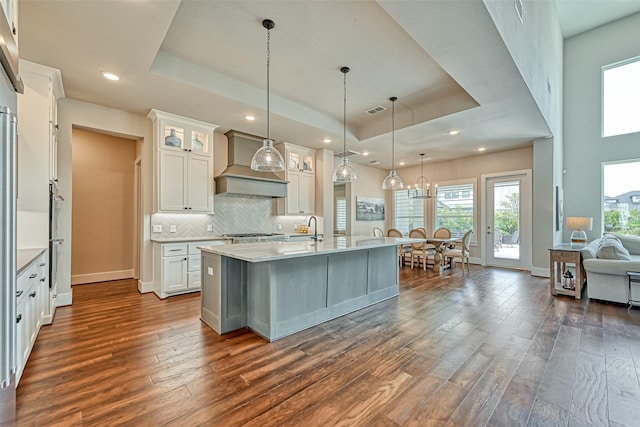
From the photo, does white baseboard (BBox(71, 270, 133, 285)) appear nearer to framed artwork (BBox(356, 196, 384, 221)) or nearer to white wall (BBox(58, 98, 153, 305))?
white wall (BBox(58, 98, 153, 305))

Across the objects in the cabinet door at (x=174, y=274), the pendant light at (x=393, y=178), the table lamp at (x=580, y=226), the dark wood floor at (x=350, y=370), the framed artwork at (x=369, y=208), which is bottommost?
the dark wood floor at (x=350, y=370)

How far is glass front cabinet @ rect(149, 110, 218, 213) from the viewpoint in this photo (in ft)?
14.4

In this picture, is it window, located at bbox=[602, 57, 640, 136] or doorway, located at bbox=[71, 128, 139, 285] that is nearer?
doorway, located at bbox=[71, 128, 139, 285]

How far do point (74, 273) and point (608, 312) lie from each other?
829cm

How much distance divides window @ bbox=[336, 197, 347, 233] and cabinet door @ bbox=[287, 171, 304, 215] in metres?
2.42

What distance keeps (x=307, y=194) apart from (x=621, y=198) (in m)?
6.62

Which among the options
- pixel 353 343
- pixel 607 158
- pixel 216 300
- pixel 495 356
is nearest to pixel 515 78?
pixel 495 356

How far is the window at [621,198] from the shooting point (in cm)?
576

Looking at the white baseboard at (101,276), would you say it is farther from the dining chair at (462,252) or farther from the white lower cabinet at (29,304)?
the dining chair at (462,252)

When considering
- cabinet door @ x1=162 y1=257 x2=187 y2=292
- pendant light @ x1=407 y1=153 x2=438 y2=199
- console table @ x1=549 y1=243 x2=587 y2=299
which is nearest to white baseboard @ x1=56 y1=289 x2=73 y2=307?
cabinet door @ x1=162 y1=257 x2=187 y2=292

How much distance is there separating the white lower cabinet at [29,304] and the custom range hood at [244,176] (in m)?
2.61

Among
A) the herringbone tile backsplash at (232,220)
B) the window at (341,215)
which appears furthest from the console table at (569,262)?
the window at (341,215)

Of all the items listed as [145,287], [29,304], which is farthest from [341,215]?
[29,304]

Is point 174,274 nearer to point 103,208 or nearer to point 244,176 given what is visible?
point 244,176
